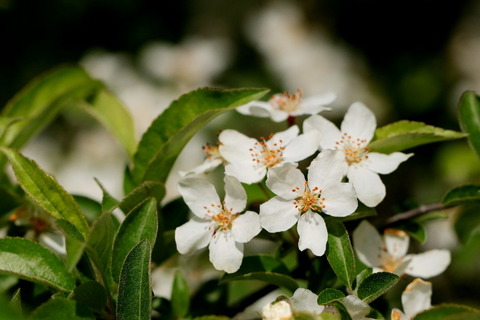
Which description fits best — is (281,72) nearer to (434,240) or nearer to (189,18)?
(189,18)

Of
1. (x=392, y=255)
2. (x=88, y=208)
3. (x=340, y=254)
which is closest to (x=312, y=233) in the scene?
(x=340, y=254)

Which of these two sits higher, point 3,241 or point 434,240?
point 3,241

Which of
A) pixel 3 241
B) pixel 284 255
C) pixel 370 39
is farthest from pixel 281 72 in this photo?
pixel 3 241

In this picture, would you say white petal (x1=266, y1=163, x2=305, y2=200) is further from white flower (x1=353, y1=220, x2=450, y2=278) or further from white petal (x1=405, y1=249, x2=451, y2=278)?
white petal (x1=405, y1=249, x2=451, y2=278)

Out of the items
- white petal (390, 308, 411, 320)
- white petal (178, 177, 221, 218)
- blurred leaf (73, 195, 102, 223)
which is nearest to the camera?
white petal (390, 308, 411, 320)

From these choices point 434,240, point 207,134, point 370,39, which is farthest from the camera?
point 370,39

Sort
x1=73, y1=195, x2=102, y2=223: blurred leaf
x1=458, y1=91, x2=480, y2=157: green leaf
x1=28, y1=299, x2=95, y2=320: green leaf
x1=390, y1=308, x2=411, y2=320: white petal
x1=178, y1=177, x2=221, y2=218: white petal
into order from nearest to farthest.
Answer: x1=28, y1=299, x2=95, y2=320: green leaf
x1=390, y1=308, x2=411, y2=320: white petal
x1=178, y1=177, x2=221, y2=218: white petal
x1=458, y1=91, x2=480, y2=157: green leaf
x1=73, y1=195, x2=102, y2=223: blurred leaf

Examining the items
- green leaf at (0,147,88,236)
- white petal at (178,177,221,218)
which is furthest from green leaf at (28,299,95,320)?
white petal at (178,177,221,218)
